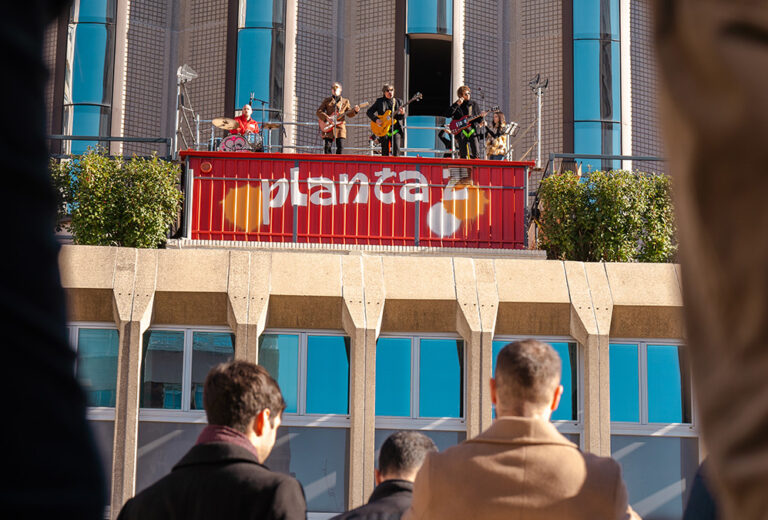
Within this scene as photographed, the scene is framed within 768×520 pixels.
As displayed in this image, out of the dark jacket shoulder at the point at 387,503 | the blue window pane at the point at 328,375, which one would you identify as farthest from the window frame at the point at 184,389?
the dark jacket shoulder at the point at 387,503

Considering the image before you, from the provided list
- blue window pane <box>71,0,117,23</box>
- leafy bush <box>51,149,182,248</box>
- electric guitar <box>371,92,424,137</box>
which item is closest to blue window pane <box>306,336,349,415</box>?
leafy bush <box>51,149,182,248</box>

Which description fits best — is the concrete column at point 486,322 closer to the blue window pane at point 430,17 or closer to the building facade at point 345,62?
the building facade at point 345,62

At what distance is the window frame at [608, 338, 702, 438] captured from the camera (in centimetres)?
1516

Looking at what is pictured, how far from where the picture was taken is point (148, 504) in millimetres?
3467

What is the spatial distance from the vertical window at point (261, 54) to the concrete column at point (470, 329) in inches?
335

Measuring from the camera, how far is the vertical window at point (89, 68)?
22.0 meters

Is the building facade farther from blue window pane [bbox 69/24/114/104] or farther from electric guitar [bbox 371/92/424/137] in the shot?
electric guitar [bbox 371/92/424/137]

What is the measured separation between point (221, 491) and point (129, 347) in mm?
11475

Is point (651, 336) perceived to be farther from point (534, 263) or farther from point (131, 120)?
point (131, 120)

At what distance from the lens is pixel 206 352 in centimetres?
1539

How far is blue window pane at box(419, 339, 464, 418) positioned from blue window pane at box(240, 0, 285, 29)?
10231mm

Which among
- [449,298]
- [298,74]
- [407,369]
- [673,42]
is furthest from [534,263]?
[673,42]

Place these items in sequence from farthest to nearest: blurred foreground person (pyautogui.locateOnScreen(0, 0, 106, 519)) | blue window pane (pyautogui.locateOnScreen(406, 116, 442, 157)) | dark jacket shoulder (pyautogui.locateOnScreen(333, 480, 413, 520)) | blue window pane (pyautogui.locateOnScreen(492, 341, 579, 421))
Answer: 1. blue window pane (pyautogui.locateOnScreen(406, 116, 442, 157))
2. blue window pane (pyautogui.locateOnScreen(492, 341, 579, 421))
3. dark jacket shoulder (pyautogui.locateOnScreen(333, 480, 413, 520))
4. blurred foreground person (pyautogui.locateOnScreen(0, 0, 106, 519))

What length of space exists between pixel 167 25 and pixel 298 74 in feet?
10.7
